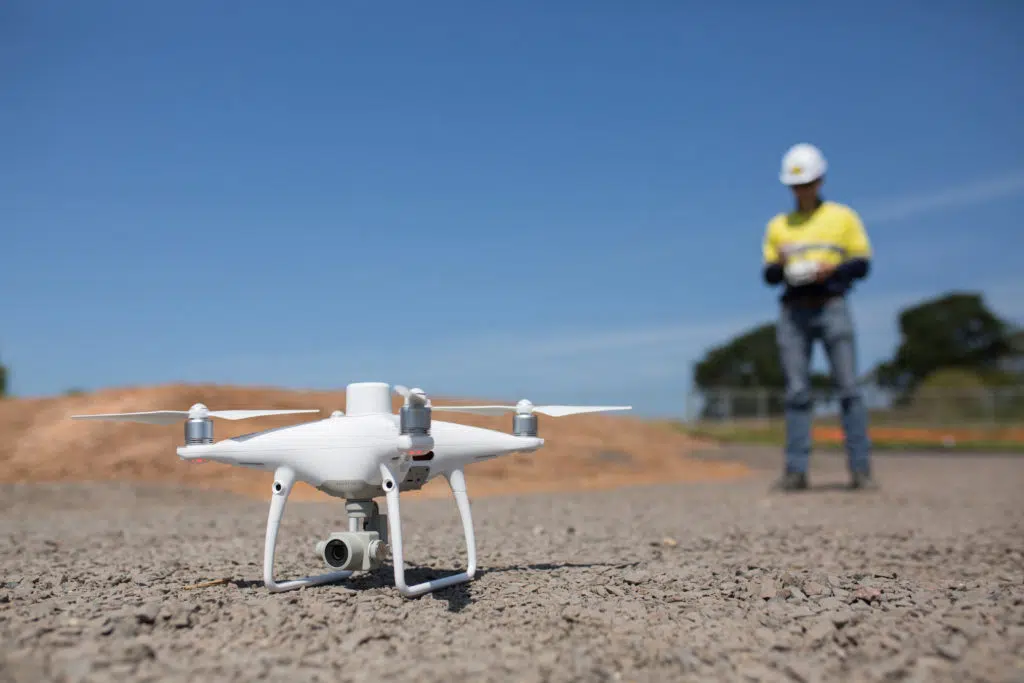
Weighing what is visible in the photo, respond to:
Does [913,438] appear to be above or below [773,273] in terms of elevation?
below

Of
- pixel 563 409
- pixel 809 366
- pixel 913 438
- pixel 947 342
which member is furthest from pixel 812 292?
pixel 947 342

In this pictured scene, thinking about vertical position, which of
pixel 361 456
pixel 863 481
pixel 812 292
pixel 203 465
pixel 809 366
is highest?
pixel 812 292

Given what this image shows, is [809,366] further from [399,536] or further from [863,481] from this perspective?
[399,536]

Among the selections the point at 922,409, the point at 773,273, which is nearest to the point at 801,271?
the point at 773,273

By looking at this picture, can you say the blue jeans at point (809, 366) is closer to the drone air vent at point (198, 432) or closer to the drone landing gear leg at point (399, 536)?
the drone landing gear leg at point (399, 536)

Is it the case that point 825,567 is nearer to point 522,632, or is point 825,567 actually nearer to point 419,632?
point 522,632

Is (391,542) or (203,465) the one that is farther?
(203,465)

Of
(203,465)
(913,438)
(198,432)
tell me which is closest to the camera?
(198,432)

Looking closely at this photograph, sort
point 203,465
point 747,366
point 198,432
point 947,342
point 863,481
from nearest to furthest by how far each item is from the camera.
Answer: point 198,432 < point 863,481 < point 203,465 < point 947,342 < point 747,366
